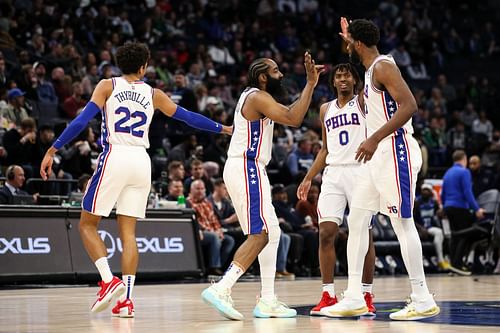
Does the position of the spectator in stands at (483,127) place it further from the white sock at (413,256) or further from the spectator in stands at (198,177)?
the white sock at (413,256)

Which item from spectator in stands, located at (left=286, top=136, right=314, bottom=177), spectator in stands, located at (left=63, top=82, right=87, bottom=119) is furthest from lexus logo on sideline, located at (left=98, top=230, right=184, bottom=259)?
spectator in stands, located at (left=286, top=136, right=314, bottom=177)

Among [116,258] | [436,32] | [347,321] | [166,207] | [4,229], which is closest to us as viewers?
[347,321]

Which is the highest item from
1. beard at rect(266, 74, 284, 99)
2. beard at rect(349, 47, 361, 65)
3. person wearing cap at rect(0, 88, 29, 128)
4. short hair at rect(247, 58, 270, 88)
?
person wearing cap at rect(0, 88, 29, 128)

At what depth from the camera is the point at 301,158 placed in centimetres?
1788

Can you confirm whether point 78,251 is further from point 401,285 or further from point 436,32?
point 436,32

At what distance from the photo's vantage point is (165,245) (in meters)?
13.9

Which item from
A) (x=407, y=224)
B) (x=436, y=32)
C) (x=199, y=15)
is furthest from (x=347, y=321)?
(x=436, y=32)

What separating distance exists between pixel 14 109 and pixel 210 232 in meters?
3.69

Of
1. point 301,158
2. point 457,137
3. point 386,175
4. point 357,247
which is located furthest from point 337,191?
point 457,137

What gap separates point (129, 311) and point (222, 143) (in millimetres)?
9958

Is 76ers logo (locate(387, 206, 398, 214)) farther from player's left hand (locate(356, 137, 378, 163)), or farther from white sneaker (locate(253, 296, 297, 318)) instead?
white sneaker (locate(253, 296, 297, 318))

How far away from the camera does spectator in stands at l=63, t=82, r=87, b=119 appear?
16672 millimetres

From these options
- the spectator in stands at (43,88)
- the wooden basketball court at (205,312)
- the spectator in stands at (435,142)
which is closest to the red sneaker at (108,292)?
the wooden basketball court at (205,312)

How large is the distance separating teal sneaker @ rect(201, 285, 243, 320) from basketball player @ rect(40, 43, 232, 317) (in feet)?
2.14
